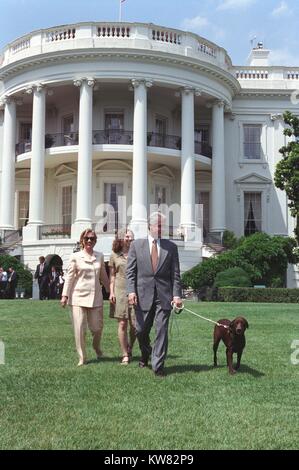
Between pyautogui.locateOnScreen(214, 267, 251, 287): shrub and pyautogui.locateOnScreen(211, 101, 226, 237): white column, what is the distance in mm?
6478

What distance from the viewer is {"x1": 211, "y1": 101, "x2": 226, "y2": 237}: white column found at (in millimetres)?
32812

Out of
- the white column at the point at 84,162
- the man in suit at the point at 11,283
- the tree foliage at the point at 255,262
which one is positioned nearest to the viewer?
the man in suit at the point at 11,283

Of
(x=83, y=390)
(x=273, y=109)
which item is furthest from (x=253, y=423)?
(x=273, y=109)

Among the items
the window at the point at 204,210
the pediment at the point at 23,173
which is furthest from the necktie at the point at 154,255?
the pediment at the point at 23,173

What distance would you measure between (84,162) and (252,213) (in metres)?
11.0

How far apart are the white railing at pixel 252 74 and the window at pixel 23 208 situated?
1434cm

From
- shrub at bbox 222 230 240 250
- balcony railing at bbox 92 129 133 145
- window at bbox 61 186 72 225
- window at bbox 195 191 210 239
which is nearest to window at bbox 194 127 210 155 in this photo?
window at bbox 195 191 210 239

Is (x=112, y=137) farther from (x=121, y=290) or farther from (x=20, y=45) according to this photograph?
(x=121, y=290)

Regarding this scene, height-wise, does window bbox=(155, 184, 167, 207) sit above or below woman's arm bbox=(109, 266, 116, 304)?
above

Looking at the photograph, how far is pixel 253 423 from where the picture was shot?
18.0ft

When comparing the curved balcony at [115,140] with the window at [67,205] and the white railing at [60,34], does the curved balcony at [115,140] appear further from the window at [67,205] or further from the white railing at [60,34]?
the white railing at [60,34]

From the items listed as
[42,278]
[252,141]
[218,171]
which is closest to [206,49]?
[252,141]

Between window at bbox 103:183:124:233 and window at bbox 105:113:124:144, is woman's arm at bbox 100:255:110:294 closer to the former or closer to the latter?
window at bbox 103:183:124:233

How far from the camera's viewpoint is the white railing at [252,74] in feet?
120
